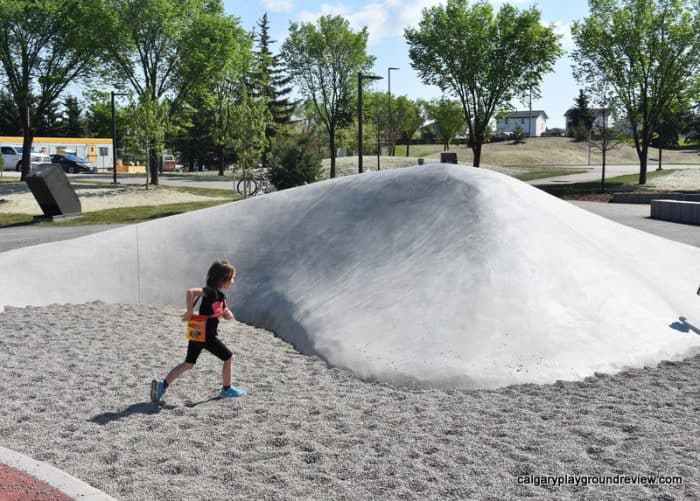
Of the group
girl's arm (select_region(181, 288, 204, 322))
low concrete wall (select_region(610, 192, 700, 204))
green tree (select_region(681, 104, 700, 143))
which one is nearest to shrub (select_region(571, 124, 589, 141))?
green tree (select_region(681, 104, 700, 143))

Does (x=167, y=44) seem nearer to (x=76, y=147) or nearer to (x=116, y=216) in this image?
(x=116, y=216)

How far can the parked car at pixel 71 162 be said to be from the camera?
54.9 m

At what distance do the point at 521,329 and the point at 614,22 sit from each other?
128 ft

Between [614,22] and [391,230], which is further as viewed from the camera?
[614,22]

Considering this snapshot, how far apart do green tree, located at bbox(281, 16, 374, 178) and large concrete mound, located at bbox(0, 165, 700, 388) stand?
163ft

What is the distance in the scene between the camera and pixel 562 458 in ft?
16.9

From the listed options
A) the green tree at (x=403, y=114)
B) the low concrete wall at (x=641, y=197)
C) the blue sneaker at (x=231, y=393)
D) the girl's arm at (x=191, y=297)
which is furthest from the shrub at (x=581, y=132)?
the girl's arm at (x=191, y=297)

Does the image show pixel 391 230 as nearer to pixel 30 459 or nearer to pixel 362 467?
pixel 362 467

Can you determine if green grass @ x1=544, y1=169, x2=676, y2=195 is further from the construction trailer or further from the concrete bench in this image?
the construction trailer

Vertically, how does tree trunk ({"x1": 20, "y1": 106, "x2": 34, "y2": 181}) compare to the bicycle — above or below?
above

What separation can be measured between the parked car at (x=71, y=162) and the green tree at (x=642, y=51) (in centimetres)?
3780

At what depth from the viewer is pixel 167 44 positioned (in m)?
39.4

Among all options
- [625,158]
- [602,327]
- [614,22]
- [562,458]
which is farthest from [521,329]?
[625,158]

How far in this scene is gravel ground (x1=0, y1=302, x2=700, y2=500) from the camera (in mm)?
4781
